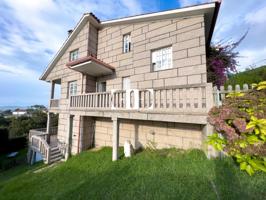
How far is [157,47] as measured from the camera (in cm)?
739

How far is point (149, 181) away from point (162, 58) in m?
5.72

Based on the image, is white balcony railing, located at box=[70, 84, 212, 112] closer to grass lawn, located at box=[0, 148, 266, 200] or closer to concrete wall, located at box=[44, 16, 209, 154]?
concrete wall, located at box=[44, 16, 209, 154]

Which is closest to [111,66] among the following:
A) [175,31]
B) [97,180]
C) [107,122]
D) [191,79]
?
[107,122]

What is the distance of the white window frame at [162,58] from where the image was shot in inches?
281

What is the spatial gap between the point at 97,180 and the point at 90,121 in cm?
506

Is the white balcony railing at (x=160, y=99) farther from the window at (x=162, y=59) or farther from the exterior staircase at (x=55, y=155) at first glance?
the exterior staircase at (x=55, y=155)

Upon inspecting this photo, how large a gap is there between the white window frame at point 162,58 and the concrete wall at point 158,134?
2916mm

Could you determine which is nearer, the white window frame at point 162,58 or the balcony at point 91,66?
the white window frame at point 162,58

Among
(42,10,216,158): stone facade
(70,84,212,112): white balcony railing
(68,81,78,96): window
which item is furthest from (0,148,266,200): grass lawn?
(68,81,78,96): window

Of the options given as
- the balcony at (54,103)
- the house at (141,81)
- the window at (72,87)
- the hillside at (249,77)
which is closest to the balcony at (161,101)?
the house at (141,81)

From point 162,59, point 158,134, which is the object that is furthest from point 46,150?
point 162,59

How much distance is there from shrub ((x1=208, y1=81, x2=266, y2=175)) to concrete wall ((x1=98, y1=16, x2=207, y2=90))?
336cm

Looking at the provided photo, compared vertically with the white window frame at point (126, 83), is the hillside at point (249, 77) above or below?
above

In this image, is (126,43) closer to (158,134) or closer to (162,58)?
(162,58)
